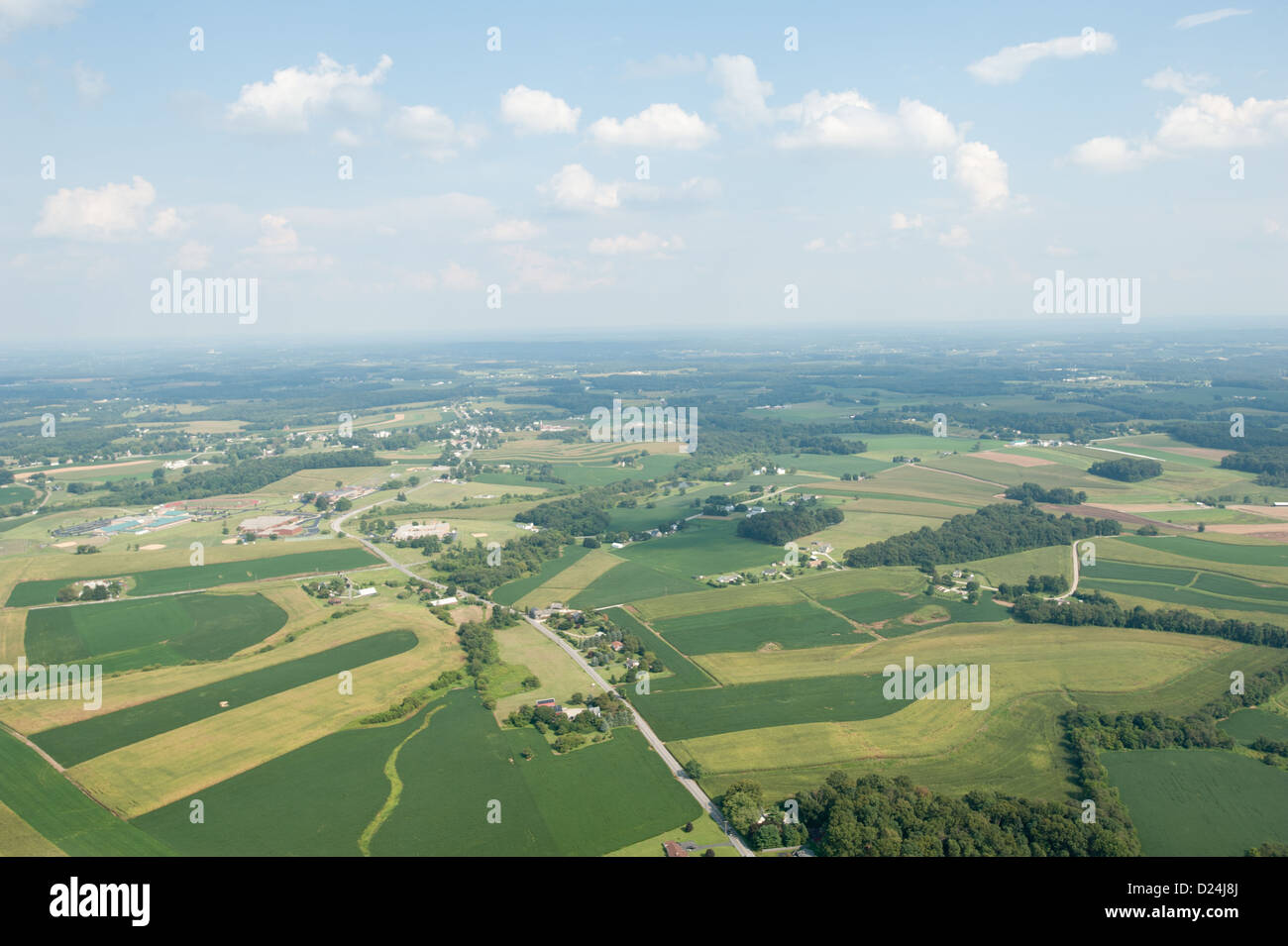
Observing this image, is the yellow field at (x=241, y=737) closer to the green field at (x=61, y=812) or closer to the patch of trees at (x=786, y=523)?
the green field at (x=61, y=812)

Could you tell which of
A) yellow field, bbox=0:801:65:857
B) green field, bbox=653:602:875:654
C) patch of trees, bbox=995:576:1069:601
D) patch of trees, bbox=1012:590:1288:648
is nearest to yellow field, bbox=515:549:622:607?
green field, bbox=653:602:875:654

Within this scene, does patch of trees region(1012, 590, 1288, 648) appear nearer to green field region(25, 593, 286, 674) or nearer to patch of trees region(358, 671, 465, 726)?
patch of trees region(358, 671, 465, 726)

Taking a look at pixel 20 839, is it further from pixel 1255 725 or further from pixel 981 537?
pixel 981 537

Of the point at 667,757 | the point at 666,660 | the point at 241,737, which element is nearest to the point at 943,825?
the point at 667,757

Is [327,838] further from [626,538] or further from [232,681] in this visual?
Result: [626,538]

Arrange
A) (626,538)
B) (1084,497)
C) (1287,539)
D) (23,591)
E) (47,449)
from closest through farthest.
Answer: (23,591) → (1287,539) → (626,538) → (1084,497) → (47,449)
